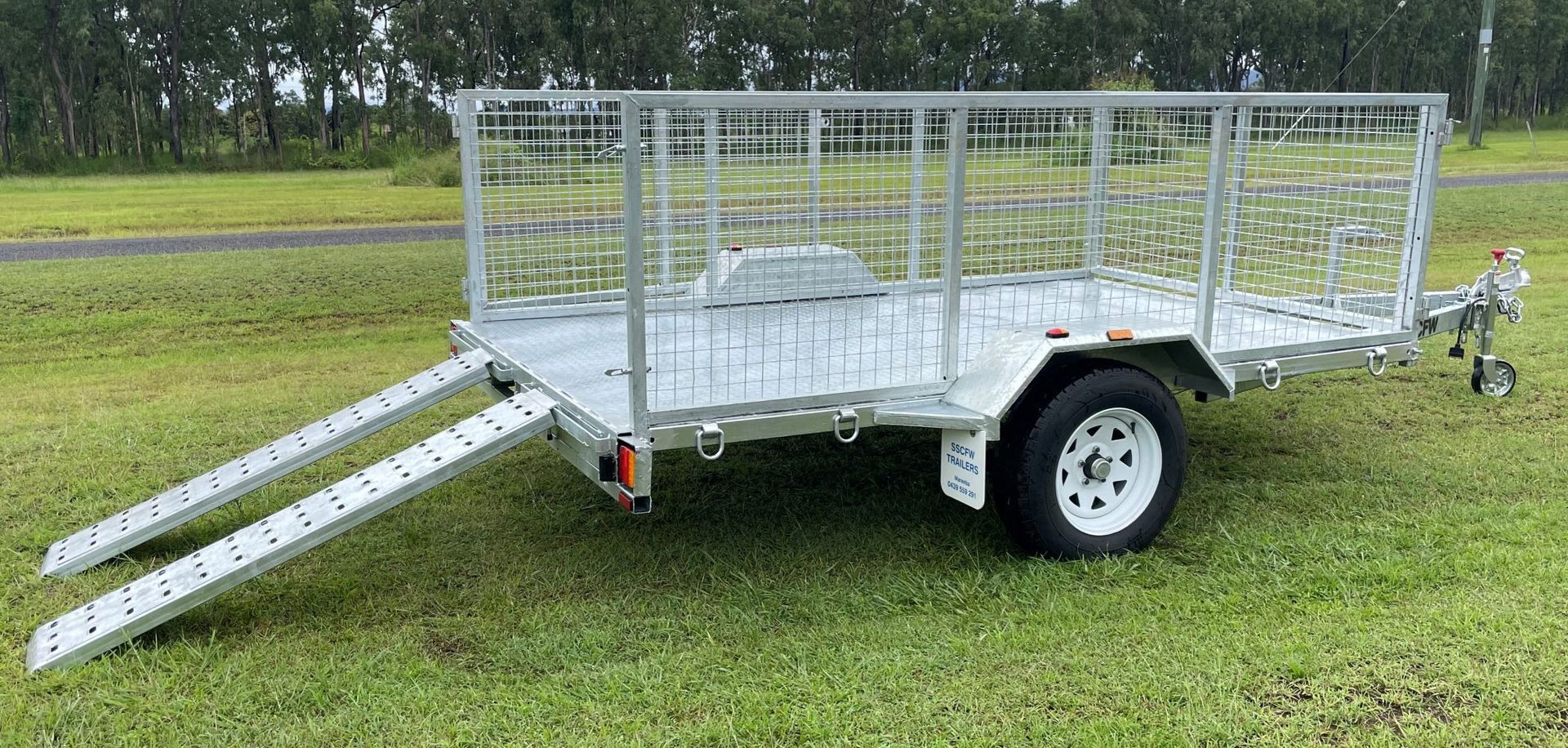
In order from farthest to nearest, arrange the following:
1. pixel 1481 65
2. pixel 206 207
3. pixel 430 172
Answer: pixel 1481 65 < pixel 430 172 < pixel 206 207

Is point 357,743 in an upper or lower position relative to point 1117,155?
lower

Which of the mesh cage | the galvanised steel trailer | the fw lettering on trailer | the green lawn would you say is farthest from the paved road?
the fw lettering on trailer

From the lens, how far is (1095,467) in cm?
455

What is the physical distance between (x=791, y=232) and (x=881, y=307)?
4.44 feet

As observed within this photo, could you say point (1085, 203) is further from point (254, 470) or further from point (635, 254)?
point (254, 470)

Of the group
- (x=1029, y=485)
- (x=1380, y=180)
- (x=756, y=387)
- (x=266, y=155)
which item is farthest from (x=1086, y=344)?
(x=266, y=155)

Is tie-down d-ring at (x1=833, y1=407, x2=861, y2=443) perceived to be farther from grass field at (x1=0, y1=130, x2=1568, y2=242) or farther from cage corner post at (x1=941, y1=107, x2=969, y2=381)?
grass field at (x1=0, y1=130, x2=1568, y2=242)

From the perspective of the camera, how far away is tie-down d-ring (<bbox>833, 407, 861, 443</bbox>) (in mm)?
4234

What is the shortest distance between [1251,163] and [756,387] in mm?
2348

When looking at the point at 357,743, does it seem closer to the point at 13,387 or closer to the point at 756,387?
the point at 756,387

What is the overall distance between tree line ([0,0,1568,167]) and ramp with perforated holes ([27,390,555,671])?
144 feet

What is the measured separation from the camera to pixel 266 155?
48.1 metres

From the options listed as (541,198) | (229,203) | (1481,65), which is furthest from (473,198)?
(1481,65)

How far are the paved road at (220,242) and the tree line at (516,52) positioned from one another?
29.9 meters
